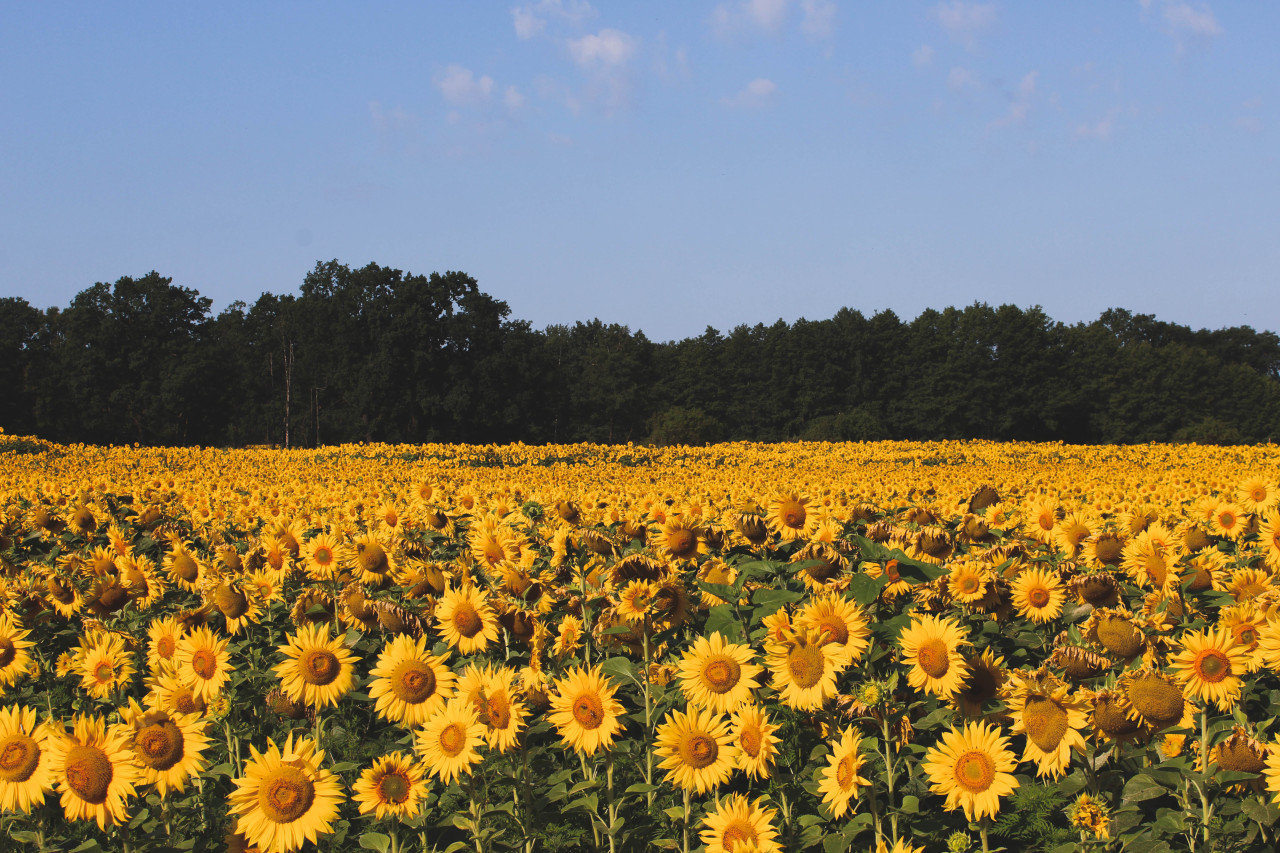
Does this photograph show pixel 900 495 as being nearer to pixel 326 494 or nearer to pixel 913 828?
pixel 326 494

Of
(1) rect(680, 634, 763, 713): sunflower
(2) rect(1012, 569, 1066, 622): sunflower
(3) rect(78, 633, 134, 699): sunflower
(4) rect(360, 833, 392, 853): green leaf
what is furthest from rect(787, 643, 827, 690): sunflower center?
(3) rect(78, 633, 134, 699): sunflower

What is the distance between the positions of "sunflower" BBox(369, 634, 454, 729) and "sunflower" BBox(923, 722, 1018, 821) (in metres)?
1.64

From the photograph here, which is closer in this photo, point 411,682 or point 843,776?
point 843,776

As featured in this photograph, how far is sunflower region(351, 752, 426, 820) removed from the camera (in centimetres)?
265

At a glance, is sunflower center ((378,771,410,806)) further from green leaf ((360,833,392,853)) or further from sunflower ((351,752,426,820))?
green leaf ((360,833,392,853))

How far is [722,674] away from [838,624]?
427 mm

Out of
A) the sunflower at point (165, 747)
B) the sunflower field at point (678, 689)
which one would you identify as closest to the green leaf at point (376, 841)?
the sunflower field at point (678, 689)

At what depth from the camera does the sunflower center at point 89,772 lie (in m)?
2.37

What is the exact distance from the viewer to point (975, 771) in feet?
8.34

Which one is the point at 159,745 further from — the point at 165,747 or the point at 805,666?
the point at 805,666

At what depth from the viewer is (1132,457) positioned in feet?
87.0

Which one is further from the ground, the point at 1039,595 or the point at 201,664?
the point at 1039,595

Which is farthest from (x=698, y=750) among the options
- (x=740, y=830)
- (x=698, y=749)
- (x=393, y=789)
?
(x=393, y=789)

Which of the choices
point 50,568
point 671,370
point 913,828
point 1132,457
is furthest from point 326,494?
point 671,370
